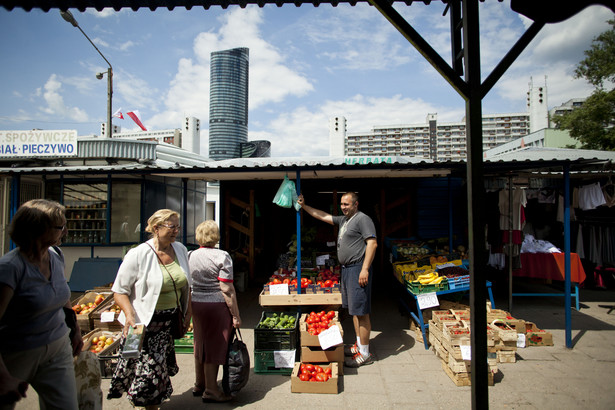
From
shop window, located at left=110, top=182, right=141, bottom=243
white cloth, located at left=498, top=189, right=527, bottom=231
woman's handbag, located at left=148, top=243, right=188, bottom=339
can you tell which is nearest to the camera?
woman's handbag, located at left=148, top=243, right=188, bottom=339

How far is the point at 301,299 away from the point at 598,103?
17847 millimetres

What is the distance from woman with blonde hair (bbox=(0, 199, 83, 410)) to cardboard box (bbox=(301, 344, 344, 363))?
2506 millimetres

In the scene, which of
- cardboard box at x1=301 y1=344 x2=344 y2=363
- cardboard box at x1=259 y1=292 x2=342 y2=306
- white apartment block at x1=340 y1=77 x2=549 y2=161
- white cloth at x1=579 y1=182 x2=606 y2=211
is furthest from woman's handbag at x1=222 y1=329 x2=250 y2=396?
white apartment block at x1=340 y1=77 x2=549 y2=161

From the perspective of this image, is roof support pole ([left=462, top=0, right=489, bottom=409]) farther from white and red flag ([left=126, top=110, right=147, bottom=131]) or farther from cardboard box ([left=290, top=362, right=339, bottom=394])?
white and red flag ([left=126, top=110, right=147, bottom=131])

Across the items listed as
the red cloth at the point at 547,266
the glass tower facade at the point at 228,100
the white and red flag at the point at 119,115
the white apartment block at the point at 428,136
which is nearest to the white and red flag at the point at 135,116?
the white and red flag at the point at 119,115

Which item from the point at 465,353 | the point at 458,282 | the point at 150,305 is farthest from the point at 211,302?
the point at 458,282

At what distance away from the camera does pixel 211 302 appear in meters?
3.36

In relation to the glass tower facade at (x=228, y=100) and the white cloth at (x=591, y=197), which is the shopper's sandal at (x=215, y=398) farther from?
the glass tower facade at (x=228, y=100)

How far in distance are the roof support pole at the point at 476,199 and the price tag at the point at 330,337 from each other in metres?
2.09

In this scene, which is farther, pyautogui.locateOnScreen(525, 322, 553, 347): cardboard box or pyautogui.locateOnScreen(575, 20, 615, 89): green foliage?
pyautogui.locateOnScreen(575, 20, 615, 89): green foliage

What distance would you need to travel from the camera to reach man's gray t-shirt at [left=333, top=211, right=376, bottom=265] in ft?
13.9

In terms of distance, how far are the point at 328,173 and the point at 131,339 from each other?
12.3ft

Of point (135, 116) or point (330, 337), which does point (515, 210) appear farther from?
point (135, 116)

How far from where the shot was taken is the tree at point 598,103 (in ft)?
49.0
